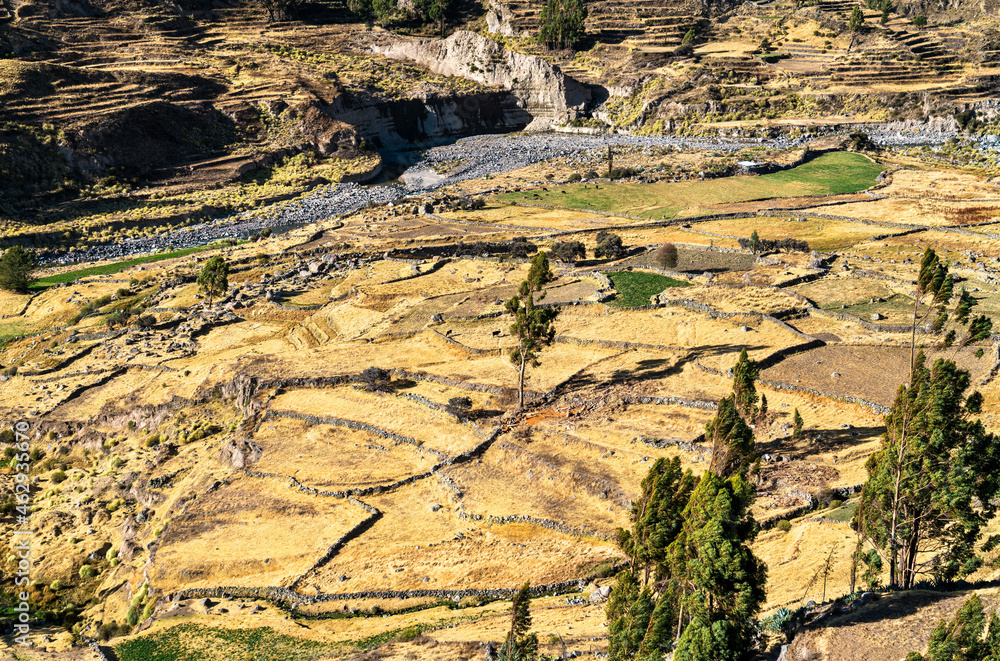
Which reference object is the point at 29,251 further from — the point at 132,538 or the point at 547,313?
the point at 547,313

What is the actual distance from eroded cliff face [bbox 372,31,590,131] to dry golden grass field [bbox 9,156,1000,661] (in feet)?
250

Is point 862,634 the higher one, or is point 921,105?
point 921,105

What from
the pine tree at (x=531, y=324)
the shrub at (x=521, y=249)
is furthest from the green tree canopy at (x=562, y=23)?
the pine tree at (x=531, y=324)

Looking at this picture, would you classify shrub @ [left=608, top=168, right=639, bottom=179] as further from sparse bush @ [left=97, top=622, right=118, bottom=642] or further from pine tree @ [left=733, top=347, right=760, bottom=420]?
sparse bush @ [left=97, top=622, right=118, bottom=642]

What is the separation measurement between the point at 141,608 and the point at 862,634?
27.4 metres

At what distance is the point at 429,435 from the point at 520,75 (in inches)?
4352

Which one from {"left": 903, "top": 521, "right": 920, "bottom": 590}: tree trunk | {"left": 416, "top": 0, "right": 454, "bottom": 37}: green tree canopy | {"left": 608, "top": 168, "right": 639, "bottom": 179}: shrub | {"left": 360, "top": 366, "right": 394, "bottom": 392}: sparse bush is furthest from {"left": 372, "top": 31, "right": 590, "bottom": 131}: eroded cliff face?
{"left": 903, "top": 521, "right": 920, "bottom": 590}: tree trunk

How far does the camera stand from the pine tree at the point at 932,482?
22.8 metres

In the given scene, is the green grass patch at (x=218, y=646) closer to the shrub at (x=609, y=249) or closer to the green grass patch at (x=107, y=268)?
the shrub at (x=609, y=249)

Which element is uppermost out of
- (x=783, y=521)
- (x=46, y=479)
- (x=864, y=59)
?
(x=864, y=59)

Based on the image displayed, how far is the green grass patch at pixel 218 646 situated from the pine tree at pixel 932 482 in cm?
1869

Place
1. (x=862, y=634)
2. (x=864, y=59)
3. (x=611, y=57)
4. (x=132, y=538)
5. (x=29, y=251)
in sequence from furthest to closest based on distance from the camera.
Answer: (x=611, y=57), (x=864, y=59), (x=29, y=251), (x=132, y=538), (x=862, y=634)

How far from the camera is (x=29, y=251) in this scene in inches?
3007

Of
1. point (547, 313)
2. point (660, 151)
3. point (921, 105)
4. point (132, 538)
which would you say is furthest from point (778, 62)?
point (132, 538)
